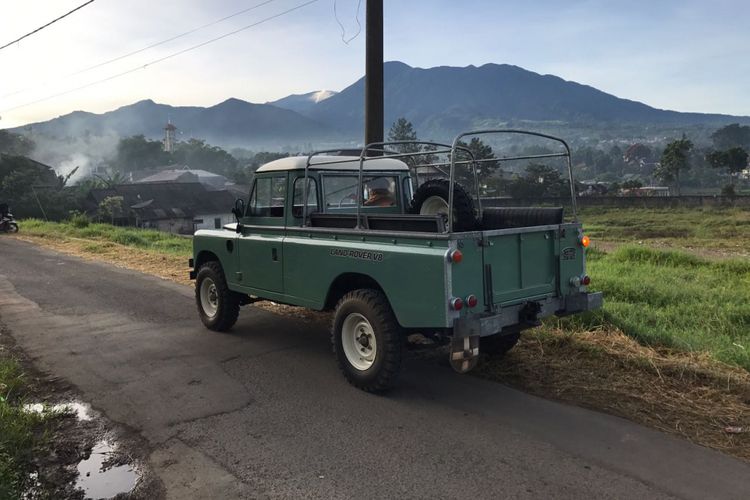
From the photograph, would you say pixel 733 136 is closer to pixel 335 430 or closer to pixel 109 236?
pixel 109 236

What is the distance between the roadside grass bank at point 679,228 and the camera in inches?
1017

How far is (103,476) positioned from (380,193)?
410 cm

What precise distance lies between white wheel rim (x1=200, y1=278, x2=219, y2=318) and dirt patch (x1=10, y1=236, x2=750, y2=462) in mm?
3037

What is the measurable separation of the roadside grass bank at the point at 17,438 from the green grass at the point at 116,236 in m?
11.1

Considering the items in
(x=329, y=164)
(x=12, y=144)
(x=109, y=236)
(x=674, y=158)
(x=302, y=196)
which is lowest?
(x=109, y=236)

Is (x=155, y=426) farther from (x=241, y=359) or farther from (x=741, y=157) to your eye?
(x=741, y=157)

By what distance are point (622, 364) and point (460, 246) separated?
7.57 feet

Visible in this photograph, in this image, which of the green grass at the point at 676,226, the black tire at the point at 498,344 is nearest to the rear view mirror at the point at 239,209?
the black tire at the point at 498,344

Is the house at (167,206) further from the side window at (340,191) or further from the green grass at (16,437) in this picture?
the green grass at (16,437)

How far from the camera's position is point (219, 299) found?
23.8ft

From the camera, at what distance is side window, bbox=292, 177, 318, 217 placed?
629 centimetres

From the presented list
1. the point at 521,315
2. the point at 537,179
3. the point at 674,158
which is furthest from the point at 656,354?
the point at 674,158

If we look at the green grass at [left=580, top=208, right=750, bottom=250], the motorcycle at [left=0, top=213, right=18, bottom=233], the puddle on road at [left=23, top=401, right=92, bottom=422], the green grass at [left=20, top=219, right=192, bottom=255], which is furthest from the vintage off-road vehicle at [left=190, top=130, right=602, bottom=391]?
the green grass at [left=580, top=208, right=750, bottom=250]

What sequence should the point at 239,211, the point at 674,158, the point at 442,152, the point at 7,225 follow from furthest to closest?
the point at 674,158 < the point at 7,225 < the point at 239,211 < the point at 442,152
